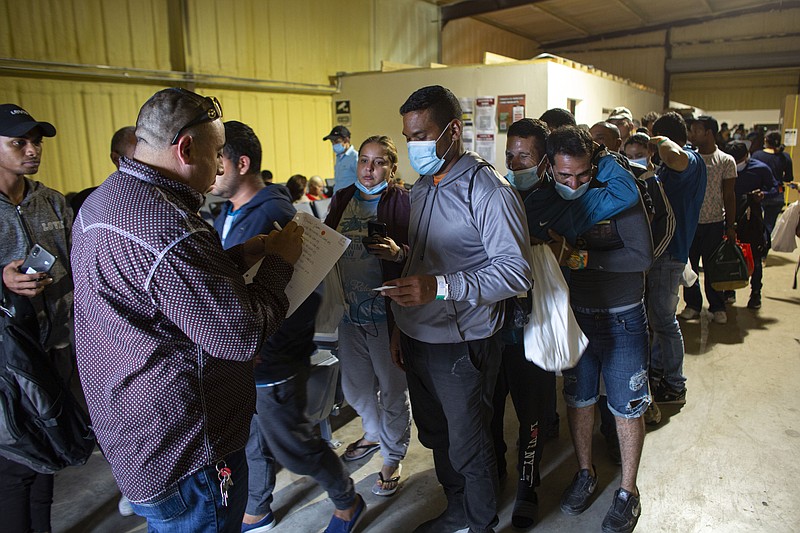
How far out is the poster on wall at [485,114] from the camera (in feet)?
21.0

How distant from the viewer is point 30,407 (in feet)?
6.32

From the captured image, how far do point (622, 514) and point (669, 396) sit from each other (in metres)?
1.31

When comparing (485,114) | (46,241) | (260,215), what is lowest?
(46,241)

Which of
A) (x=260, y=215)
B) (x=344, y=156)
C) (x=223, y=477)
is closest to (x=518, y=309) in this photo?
(x=260, y=215)

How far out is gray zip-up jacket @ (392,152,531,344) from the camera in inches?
64.7

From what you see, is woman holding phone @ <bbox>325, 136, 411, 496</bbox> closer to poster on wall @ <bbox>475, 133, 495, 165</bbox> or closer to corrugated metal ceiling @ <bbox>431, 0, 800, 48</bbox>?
poster on wall @ <bbox>475, 133, 495, 165</bbox>

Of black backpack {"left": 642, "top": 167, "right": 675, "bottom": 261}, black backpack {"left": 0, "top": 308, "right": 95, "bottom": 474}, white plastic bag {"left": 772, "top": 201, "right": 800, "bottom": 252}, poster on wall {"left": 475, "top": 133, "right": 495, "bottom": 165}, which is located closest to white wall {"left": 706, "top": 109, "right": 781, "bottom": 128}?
white plastic bag {"left": 772, "top": 201, "right": 800, "bottom": 252}

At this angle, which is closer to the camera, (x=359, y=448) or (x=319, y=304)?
(x=319, y=304)

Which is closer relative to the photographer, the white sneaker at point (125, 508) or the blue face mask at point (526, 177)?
the blue face mask at point (526, 177)

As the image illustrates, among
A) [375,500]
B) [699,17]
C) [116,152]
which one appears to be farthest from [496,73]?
[699,17]

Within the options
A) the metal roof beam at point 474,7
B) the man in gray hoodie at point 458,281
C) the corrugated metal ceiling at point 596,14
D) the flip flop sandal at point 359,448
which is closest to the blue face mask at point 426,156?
the man in gray hoodie at point 458,281

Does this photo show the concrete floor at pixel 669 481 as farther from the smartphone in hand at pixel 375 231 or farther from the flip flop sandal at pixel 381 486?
the smartphone in hand at pixel 375 231

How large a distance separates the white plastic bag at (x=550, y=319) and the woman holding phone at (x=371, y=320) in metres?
0.73

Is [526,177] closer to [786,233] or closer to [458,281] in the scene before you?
[458,281]
